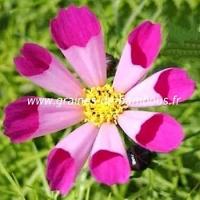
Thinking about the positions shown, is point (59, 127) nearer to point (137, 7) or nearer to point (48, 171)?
point (48, 171)

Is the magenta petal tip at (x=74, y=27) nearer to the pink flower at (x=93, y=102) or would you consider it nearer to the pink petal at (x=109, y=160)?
the pink flower at (x=93, y=102)

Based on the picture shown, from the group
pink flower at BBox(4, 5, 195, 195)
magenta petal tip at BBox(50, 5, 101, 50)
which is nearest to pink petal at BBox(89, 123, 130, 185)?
pink flower at BBox(4, 5, 195, 195)

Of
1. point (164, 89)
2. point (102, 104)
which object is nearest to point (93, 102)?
point (102, 104)

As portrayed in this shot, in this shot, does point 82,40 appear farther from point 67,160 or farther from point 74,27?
point 67,160

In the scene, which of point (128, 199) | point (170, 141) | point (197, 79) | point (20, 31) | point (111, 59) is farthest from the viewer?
point (20, 31)

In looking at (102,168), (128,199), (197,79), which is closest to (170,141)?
(102,168)

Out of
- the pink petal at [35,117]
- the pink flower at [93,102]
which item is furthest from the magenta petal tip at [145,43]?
the pink petal at [35,117]
